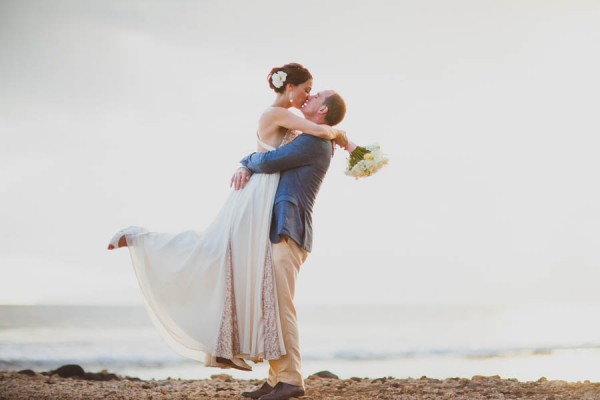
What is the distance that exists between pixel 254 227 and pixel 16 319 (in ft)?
56.5

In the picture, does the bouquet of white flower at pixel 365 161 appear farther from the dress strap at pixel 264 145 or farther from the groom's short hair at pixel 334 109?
the dress strap at pixel 264 145

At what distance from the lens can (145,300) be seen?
18.9ft

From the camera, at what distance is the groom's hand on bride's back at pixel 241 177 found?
580 cm

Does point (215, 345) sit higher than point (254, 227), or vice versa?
point (254, 227)

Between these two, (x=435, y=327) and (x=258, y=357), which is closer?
(x=258, y=357)

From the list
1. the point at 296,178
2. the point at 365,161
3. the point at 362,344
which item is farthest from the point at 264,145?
the point at 362,344

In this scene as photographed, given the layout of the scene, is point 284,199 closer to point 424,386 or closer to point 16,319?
point 424,386

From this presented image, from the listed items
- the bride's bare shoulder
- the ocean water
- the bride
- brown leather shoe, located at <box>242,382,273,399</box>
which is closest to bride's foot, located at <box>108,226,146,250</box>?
the bride

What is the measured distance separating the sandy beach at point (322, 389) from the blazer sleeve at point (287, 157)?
1778 mm

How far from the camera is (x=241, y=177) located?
5.80 meters

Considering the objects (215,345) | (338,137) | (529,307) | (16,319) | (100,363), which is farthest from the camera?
(529,307)

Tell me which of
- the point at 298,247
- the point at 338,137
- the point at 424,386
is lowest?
the point at 424,386

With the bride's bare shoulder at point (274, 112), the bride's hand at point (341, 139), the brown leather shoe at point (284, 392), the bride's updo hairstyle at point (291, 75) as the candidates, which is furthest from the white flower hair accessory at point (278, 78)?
the brown leather shoe at point (284, 392)

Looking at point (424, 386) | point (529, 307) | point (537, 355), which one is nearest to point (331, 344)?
point (537, 355)
